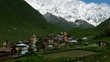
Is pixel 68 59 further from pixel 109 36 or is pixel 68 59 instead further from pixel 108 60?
pixel 109 36

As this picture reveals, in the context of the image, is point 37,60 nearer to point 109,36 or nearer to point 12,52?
point 12,52

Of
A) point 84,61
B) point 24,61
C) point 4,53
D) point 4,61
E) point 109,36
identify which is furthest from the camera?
point 109,36

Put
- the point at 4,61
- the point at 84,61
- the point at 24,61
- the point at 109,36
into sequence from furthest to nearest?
1. the point at 109,36
2. the point at 4,61
3. the point at 84,61
4. the point at 24,61

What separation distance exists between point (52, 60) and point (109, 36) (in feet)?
342

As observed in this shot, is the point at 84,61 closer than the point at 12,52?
Yes

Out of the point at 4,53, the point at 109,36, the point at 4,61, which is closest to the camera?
the point at 4,61

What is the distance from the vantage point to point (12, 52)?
364ft

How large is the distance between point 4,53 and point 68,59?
34430mm

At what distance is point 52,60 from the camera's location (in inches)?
3098

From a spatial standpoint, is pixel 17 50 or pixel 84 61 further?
pixel 17 50

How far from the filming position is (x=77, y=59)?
264ft

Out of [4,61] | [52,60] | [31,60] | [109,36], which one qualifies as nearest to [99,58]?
[52,60]

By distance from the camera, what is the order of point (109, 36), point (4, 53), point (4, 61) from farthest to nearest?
point (109, 36) → point (4, 53) → point (4, 61)

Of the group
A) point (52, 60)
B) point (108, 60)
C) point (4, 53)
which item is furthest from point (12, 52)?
point (108, 60)
